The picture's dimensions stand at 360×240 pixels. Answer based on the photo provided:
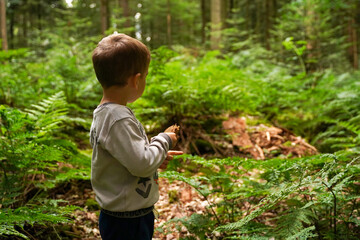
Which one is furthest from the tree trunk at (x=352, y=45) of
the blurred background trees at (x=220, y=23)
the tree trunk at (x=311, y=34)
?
the tree trunk at (x=311, y=34)

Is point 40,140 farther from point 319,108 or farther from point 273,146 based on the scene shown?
point 319,108

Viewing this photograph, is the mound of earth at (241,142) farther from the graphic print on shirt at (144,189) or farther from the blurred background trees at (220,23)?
the blurred background trees at (220,23)

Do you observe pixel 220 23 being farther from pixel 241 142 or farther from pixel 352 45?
pixel 352 45

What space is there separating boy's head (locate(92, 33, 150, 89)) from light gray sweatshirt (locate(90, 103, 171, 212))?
155mm

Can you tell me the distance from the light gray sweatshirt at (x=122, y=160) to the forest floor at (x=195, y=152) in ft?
3.85

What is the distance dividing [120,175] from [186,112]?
3013mm

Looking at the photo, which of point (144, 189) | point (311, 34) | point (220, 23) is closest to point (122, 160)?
point (144, 189)

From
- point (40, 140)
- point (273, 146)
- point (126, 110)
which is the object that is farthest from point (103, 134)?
point (273, 146)

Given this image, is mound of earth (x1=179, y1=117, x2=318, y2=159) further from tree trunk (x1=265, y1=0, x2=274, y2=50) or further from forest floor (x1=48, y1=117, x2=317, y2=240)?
tree trunk (x1=265, y1=0, x2=274, y2=50)

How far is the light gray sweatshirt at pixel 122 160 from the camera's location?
4.57 ft

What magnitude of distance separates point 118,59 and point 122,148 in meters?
0.46

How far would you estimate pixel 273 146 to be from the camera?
4355 mm

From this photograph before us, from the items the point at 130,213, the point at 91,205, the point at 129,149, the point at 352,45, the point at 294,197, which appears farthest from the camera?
the point at 352,45

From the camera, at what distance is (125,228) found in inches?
61.0
